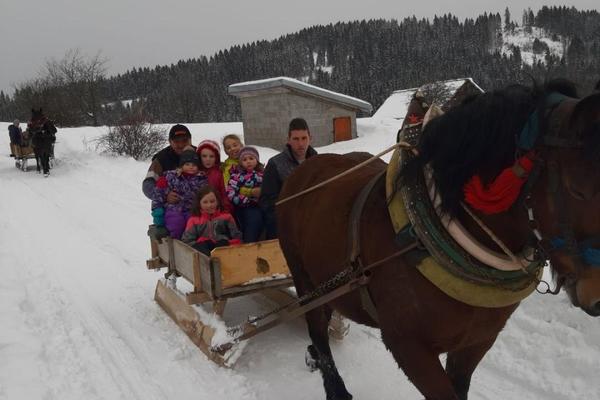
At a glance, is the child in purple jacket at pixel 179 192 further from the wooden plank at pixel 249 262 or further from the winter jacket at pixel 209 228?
the wooden plank at pixel 249 262

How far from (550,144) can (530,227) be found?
0.93 feet

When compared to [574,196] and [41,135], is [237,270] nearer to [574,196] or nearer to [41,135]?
[574,196]

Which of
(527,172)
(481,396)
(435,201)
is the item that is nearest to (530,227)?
(527,172)

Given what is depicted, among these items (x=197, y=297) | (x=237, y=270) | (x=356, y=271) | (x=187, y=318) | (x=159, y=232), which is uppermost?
(x=356, y=271)

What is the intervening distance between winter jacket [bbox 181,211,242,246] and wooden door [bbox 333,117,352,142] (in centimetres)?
1648

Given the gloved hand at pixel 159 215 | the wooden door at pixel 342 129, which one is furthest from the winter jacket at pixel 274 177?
the wooden door at pixel 342 129

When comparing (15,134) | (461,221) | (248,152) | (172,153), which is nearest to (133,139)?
(15,134)

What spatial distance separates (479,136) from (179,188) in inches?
134

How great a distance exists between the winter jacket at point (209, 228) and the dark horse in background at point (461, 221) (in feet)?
5.28

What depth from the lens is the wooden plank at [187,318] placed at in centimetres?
379

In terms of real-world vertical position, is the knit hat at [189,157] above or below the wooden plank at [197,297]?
above

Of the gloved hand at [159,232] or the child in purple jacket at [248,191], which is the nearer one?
the child in purple jacket at [248,191]

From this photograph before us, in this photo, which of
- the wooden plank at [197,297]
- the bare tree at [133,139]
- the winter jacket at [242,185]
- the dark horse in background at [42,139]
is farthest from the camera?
the bare tree at [133,139]

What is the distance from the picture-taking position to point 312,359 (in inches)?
143
